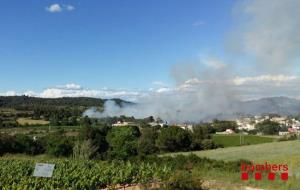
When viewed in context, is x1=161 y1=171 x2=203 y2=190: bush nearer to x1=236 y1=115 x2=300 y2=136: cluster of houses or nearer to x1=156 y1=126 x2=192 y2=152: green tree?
x1=156 y1=126 x2=192 y2=152: green tree

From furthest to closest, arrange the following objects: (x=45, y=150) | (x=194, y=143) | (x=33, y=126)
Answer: (x=33, y=126) < (x=194, y=143) < (x=45, y=150)

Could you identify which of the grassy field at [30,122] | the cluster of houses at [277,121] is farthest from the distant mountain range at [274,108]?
the grassy field at [30,122]

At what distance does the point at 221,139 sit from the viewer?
8506cm

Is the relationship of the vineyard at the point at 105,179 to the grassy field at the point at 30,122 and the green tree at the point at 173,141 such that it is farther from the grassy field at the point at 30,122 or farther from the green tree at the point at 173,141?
the grassy field at the point at 30,122

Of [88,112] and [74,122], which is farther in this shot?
[88,112]

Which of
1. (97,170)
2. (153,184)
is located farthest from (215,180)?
(97,170)

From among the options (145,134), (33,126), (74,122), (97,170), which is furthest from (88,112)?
(97,170)

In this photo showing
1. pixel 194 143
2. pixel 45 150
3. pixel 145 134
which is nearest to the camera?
pixel 45 150

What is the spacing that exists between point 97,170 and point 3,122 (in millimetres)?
94869

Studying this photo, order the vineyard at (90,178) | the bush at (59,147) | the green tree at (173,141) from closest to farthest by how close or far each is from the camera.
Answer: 1. the vineyard at (90,178)
2. the bush at (59,147)
3. the green tree at (173,141)

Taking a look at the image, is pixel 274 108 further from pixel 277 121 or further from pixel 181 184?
pixel 181 184

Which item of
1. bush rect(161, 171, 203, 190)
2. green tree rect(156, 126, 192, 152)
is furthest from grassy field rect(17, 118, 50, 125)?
bush rect(161, 171, 203, 190)

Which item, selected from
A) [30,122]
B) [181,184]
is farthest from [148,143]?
[30,122]

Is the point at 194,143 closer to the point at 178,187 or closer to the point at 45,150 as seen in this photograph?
the point at 45,150
